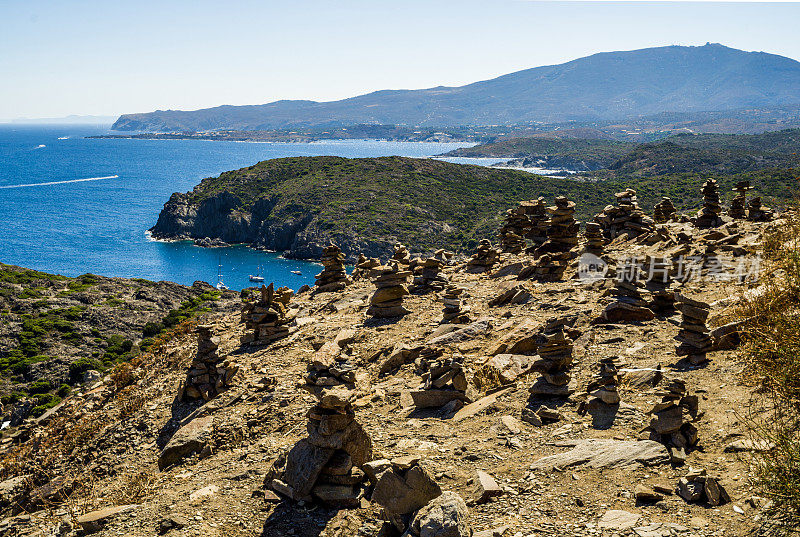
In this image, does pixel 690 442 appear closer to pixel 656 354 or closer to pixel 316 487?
pixel 656 354

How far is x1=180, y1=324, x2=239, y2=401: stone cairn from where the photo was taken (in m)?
17.0

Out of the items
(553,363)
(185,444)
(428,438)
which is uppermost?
(553,363)

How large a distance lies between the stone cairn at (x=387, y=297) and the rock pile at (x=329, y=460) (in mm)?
10498

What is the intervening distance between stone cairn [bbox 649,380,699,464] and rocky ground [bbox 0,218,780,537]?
0.59 feet

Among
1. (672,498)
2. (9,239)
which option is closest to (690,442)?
(672,498)

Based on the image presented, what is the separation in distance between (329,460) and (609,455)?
17.5ft

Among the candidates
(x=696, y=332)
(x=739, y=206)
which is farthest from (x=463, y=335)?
(x=739, y=206)

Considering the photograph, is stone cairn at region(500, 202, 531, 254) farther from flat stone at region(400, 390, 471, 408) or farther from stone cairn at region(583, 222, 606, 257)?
flat stone at region(400, 390, 471, 408)

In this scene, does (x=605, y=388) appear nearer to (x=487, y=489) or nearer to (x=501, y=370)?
(x=501, y=370)

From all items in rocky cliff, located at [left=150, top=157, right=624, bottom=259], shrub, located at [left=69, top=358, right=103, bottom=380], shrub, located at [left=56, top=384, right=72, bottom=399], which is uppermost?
rocky cliff, located at [left=150, top=157, right=624, bottom=259]

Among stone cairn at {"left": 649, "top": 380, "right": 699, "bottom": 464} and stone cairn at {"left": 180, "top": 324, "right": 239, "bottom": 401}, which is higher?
stone cairn at {"left": 649, "top": 380, "right": 699, "bottom": 464}

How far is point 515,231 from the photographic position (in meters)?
34.4

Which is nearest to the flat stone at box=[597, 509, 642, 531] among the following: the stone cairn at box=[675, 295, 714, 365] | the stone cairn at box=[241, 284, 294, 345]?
the stone cairn at box=[675, 295, 714, 365]

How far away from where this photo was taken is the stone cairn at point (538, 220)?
3134 cm
